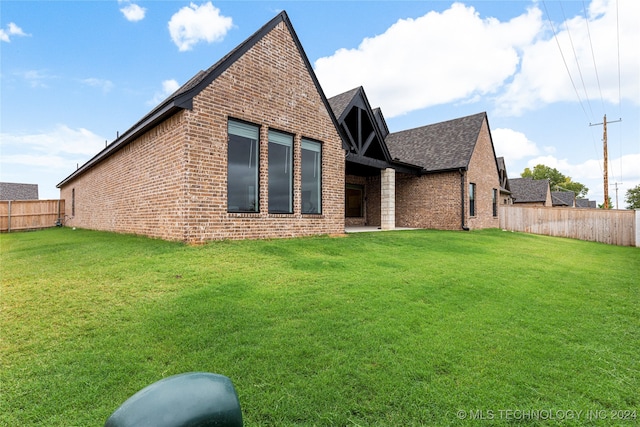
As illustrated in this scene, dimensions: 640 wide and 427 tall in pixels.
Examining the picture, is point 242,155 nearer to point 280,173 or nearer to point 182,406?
point 280,173

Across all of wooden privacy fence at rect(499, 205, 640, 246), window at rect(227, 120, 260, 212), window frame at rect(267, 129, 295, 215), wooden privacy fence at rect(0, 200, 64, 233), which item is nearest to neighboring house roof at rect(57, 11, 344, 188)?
window at rect(227, 120, 260, 212)

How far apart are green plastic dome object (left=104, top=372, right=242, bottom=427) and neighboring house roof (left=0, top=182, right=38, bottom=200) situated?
37.5 m

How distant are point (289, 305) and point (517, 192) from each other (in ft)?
132

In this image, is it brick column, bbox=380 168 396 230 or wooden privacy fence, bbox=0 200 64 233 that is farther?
wooden privacy fence, bbox=0 200 64 233

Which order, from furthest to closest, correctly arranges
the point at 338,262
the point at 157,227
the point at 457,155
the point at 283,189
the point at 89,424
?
the point at 457,155
the point at 283,189
the point at 157,227
the point at 338,262
the point at 89,424

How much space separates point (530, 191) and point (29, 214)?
4561 centimetres

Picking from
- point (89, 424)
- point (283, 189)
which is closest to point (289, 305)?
point (89, 424)

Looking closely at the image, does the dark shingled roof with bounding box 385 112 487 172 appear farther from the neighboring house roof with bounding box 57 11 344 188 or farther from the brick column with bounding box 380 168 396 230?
the neighboring house roof with bounding box 57 11 344 188

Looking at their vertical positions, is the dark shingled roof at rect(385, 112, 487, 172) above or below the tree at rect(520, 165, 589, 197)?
below

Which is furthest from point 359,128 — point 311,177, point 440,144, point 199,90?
point 440,144

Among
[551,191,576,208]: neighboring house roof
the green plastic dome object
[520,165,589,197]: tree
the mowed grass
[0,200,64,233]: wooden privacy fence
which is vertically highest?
[520,165,589,197]: tree

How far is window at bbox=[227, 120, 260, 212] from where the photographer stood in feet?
25.1

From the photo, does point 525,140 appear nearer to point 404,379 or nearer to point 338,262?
point 338,262

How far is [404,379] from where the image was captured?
244 cm
